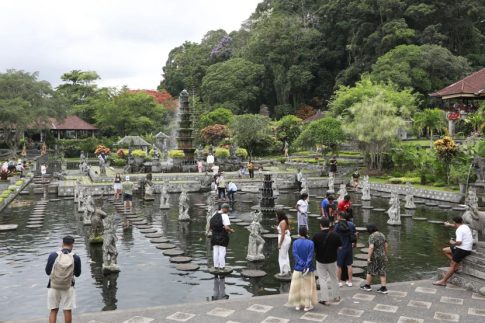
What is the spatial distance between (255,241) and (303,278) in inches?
169

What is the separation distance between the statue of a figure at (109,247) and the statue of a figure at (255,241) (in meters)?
3.67

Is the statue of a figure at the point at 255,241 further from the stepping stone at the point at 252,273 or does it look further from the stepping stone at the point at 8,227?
the stepping stone at the point at 8,227

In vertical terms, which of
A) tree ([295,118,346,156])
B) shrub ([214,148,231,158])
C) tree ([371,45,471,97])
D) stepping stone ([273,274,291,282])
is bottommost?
stepping stone ([273,274,291,282])

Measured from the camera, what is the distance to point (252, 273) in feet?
38.7

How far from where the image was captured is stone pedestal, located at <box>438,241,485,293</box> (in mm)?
9875

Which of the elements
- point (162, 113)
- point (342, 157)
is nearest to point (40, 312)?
point (342, 157)

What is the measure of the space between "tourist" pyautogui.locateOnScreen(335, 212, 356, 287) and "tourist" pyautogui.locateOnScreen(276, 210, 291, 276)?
4.02 ft

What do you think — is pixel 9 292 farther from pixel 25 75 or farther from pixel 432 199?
pixel 25 75

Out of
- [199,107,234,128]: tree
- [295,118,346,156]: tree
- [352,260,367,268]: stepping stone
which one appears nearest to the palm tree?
[295,118,346,156]: tree

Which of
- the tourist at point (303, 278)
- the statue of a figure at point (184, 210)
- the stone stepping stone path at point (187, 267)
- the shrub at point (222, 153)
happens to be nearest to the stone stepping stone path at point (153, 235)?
the statue of a figure at point (184, 210)

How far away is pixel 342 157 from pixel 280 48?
31.9 meters

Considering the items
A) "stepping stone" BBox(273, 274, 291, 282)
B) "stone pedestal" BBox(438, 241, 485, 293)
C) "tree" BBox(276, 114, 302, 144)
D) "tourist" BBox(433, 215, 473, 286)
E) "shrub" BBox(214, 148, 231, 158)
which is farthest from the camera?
"tree" BBox(276, 114, 302, 144)

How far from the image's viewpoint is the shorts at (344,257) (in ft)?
33.4

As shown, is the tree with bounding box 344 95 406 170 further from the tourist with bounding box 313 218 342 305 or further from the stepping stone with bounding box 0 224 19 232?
the tourist with bounding box 313 218 342 305
